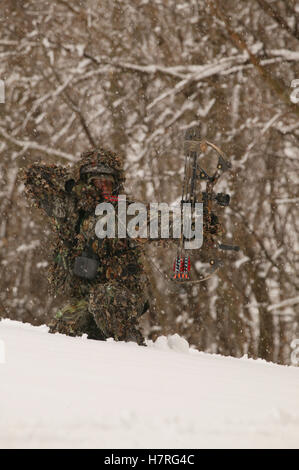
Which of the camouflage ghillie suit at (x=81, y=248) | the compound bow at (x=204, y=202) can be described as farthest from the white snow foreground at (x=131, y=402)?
the compound bow at (x=204, y=202)

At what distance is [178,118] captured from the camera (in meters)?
10.1

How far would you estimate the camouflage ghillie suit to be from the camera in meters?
5.04

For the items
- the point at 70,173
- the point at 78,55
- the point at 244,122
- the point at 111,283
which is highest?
the point at 78,55

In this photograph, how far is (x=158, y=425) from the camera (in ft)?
8.21

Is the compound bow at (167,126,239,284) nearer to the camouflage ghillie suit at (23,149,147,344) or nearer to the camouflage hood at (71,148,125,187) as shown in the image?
the camouflage ghillie suit at (23,149,147,344)

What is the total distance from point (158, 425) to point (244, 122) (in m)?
7.85

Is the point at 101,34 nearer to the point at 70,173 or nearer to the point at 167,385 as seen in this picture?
the point at 70,173

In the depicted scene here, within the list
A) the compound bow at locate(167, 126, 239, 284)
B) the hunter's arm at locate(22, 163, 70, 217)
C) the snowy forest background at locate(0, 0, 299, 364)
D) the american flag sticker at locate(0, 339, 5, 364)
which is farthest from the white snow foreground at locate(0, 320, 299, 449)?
the snowy forest background at locate(0, 0, 299, 364)

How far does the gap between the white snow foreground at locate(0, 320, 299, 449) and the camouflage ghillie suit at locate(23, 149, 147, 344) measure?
1152 millimetres

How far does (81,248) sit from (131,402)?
2.49m

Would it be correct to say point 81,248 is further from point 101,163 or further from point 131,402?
point 131,402

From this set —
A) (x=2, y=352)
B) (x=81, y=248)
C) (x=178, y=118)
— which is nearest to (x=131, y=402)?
(x=2, y=352)

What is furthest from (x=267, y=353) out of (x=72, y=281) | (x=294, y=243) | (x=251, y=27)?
(x=72, y=281)
